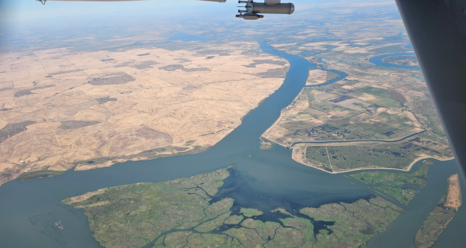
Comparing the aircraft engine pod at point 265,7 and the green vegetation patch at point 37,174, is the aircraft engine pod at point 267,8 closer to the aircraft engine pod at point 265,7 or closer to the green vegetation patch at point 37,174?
the aircraft engine pod at point 265,7

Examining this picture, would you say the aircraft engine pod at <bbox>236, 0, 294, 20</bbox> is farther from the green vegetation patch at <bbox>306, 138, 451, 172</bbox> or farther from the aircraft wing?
the green vegetation patch at <bbox>306, 138, 451, 172</bbox>

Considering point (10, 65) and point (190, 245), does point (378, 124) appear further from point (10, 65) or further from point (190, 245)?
point (10, 65)

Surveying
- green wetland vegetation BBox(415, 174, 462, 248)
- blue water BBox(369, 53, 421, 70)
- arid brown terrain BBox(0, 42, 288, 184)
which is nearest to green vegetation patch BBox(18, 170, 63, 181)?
arid brown terrain BBox(0, 42, 288, 184)

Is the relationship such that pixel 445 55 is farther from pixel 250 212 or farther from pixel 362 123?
pixel 362 123

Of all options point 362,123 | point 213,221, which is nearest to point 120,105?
point 213,221

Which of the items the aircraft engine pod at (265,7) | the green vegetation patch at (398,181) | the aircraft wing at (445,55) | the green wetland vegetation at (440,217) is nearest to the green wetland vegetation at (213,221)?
the green vegetation patch at (398,181)
